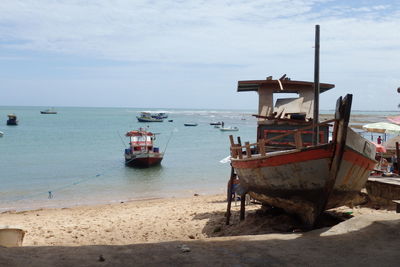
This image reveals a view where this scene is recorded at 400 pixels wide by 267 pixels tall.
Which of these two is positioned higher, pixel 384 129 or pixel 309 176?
pixel 384 129

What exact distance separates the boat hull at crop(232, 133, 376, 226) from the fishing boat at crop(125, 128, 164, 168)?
19.8 m

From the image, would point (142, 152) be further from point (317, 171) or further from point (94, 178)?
point (317, 171)

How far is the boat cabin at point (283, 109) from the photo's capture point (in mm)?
11867

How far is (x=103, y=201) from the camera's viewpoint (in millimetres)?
20281

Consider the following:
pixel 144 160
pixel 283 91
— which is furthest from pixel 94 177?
pixel 283 91

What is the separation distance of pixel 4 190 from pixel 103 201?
621 centimetres

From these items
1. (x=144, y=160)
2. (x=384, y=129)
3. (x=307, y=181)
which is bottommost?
(x=144, y=160)

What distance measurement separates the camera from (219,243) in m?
7.05

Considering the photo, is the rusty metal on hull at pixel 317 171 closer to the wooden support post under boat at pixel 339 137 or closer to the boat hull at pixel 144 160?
the wooden support post under boat at pixel 339 137

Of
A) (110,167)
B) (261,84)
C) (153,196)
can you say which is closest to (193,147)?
(110,167)

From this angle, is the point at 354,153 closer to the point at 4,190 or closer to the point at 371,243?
the point at 371,243

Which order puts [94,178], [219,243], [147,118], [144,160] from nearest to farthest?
[219,243] < [94,178] < [144,160] < [147,118]

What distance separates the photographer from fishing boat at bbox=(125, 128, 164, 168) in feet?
96.4

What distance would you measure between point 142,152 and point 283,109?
1863 cm
